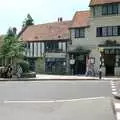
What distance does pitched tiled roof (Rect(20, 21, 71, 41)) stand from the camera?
233 ft

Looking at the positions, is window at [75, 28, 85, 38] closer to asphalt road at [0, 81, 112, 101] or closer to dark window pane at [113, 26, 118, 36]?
dark window pane at [113, 26, 118, 36]

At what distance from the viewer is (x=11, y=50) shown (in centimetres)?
6744

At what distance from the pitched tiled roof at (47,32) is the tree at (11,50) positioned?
15.1 ft

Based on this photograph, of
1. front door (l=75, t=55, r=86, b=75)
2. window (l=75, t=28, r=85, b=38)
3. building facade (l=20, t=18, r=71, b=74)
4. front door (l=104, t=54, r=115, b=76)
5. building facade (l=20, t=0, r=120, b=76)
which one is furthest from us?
building facade (l=20, t=18, r=71, b=74)

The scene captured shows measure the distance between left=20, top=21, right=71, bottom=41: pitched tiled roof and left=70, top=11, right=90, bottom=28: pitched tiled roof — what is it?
88.6 inches

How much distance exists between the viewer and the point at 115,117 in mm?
14594

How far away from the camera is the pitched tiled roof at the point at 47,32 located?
71125mm

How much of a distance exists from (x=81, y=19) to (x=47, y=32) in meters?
7.55

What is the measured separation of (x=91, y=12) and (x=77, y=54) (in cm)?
579

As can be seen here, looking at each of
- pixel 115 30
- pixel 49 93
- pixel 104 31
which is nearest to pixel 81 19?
pixel 104 31

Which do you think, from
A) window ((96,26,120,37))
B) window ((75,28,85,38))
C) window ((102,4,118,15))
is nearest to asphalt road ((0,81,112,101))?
window ((96,26,120,37))

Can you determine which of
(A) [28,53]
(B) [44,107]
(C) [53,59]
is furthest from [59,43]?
(B) [44,107]

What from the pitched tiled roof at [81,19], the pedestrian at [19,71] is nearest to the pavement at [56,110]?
the pedestrian at [19,71]

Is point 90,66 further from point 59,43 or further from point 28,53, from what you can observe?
point 28,53
